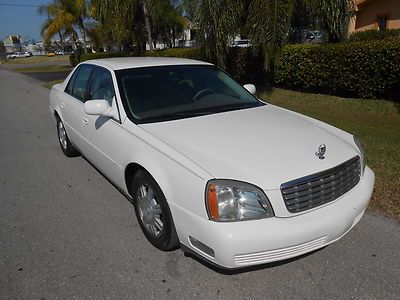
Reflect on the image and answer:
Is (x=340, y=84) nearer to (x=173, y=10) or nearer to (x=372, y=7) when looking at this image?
(x=372, y=7)

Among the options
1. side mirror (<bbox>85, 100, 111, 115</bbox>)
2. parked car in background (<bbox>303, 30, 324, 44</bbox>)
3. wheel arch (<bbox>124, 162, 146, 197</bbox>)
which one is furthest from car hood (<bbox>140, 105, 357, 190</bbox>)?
parked car in background (<bbox>303, 30, 324, 44</bbox>)

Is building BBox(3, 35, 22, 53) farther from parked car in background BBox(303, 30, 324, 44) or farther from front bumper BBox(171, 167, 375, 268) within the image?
front bumper BBox(171, 167, 375, 268)

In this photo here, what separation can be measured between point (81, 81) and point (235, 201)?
315 centimetres

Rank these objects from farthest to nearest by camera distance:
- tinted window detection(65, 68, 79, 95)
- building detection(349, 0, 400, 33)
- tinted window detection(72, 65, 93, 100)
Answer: building detection(349, 0, 400, 33)
tinted window detection(65, 68, 79, 95)
tinted window detection(72, 65, 93, 100)

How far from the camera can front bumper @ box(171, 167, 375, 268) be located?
2111 millimetres

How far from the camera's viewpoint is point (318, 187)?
232 cm

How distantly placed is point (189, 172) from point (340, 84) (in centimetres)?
695

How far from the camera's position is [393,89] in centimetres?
731

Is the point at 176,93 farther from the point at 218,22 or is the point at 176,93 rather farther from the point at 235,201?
the point at 218,22

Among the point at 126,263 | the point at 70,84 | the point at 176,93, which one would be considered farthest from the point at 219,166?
the point at 70,84

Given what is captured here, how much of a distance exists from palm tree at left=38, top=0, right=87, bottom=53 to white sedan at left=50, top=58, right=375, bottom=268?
81.8 ft

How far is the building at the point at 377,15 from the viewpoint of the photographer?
1578cm

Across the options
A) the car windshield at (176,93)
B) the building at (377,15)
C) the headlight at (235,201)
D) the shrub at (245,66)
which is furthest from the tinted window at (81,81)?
the building at (377,15)

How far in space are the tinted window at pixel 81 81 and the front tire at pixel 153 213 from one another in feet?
6.10
